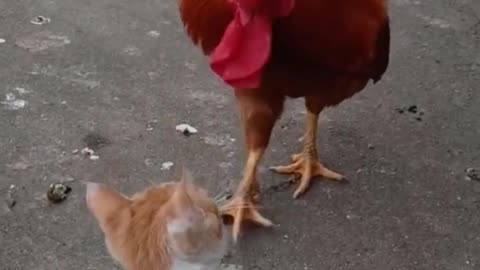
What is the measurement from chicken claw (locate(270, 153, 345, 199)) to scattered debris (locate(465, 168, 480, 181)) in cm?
Answer: 36

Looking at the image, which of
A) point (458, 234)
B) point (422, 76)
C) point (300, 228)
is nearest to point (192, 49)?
point (422, 76)

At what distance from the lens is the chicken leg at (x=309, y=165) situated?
9.36ft

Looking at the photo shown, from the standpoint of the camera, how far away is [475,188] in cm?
287

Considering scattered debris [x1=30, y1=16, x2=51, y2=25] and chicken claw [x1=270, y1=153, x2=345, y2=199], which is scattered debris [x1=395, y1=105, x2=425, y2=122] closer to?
chicken claw [x1=270, y1=153, x2=345, y2=199]

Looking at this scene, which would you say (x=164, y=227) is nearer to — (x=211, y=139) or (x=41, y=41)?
(x=211, y=139)

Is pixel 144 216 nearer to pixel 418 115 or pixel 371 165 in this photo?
pixel 371 165

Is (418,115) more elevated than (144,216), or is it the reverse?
(144,216)

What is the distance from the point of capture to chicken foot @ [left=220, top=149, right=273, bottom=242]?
8.82 feet

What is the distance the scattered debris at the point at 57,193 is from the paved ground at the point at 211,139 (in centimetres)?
2

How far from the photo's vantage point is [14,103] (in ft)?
10.2

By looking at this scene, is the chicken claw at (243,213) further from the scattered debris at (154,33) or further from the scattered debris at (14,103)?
the scattered debris at (154,33)

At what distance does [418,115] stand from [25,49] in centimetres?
132

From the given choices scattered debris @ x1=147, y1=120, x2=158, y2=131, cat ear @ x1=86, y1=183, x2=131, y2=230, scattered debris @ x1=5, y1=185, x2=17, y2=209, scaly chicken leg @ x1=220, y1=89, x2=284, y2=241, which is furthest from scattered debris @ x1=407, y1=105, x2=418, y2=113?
cat ear @ x1=86, y1=183, x2=131, y2=230

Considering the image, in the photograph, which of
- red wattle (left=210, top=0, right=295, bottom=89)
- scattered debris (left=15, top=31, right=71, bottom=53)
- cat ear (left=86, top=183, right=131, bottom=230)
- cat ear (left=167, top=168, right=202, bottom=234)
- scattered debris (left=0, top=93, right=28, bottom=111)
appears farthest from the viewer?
scattered debris (left=15, top=31, right=71, bottom=53)
